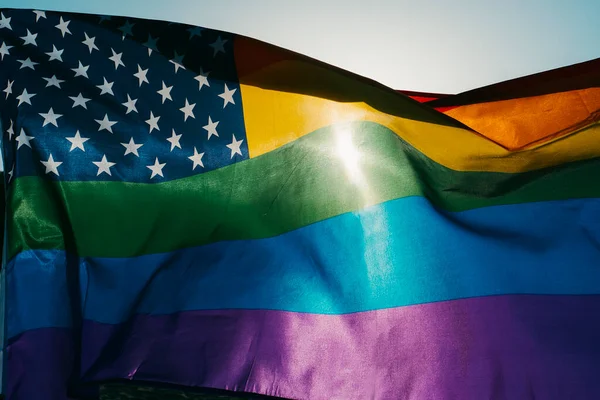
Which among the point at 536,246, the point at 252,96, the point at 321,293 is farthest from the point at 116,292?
the point at 536,246

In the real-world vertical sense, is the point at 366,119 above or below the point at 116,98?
below

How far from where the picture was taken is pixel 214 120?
4332 millimetres

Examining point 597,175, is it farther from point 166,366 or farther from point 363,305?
point 166,366

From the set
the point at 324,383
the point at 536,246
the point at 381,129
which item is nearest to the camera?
the point at 324,383

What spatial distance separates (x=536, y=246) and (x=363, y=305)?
1.03 meters

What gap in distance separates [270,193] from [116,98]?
1.14 metres

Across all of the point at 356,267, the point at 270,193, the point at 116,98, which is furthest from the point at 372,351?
the point at 116,98

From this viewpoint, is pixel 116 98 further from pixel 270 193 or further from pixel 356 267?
pixel 356 267

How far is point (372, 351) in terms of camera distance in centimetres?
364

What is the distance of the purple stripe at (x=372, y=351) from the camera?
3445mm

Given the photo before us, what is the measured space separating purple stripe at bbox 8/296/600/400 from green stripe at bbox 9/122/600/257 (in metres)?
0.53

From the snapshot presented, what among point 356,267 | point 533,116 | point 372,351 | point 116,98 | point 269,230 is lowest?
point 372,351

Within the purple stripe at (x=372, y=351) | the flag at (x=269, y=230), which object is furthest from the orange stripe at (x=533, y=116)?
the purple stripe at (x=372, y=351)

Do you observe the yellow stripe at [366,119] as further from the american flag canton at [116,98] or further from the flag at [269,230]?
the american flag canton at [116,98]
